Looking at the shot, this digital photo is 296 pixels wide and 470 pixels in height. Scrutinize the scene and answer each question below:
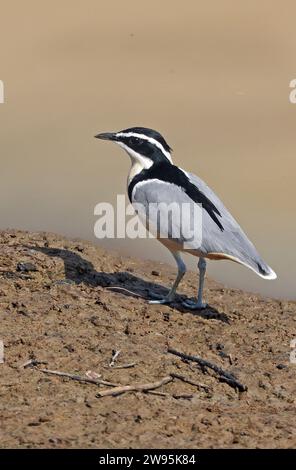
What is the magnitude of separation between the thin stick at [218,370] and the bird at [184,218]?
118cm

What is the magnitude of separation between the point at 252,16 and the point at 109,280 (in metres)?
8.97

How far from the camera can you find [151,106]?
14141 millimetres

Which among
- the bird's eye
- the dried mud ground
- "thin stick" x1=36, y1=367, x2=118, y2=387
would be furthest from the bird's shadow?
"thin stick" x1=36, y1=367, x2=118, y2=387

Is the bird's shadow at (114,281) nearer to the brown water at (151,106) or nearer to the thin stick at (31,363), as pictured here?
the brown water at (151,106)

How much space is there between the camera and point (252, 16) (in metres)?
16.6

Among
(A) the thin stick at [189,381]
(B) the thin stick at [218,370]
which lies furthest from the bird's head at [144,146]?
(A) the thin stick at [189,381]

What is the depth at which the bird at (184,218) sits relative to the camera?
8.16 meters

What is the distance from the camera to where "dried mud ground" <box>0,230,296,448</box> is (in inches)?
237

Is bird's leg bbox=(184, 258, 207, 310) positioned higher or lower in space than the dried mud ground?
higher

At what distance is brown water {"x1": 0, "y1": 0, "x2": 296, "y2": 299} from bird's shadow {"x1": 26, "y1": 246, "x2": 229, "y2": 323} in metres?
1.18

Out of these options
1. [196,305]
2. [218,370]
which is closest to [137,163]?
[196,305]

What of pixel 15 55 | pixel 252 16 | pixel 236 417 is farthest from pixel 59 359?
pixel 252 16

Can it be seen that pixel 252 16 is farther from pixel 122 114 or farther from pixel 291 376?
pixel 291 376

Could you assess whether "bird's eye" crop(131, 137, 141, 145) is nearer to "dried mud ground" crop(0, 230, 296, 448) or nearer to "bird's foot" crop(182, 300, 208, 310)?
"dried mud ground" crop(0, 230, 296, 448)
